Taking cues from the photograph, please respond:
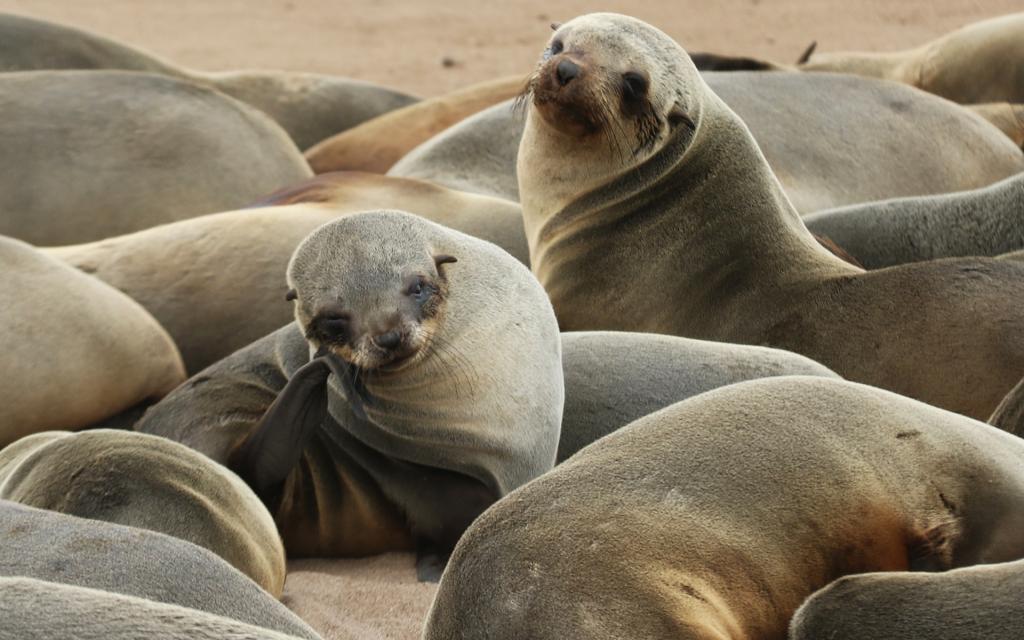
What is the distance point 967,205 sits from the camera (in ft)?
18.3

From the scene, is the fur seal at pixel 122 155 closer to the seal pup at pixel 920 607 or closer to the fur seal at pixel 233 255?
the fur seal at pixel 233 255

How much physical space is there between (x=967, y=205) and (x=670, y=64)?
96 centimetres

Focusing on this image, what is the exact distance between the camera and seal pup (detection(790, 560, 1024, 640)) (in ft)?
7.89

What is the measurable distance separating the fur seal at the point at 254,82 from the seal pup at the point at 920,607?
613cm

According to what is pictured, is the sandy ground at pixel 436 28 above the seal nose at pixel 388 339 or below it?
below

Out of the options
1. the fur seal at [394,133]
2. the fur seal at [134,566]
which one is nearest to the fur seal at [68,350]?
the fur seal at [134,566]

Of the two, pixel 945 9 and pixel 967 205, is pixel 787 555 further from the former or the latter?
pixel 945 9

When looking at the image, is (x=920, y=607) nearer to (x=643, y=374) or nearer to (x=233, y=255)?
(x=643, y=374)

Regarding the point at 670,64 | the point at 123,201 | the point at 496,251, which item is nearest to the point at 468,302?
the point at 496,251

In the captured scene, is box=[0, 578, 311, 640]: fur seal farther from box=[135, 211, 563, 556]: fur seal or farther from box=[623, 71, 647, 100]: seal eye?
box=[623, 71, 647, 100]: seal eye

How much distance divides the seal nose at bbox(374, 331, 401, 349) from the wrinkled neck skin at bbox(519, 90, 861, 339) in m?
1.21

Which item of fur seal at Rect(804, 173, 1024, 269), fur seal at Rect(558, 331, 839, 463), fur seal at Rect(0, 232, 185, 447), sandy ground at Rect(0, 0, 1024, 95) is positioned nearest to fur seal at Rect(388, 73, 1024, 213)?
fur seal at Rect(804, 173, 1024, 269)

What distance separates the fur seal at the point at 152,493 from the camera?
3.57 metres

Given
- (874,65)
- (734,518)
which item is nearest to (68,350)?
(734,518)
